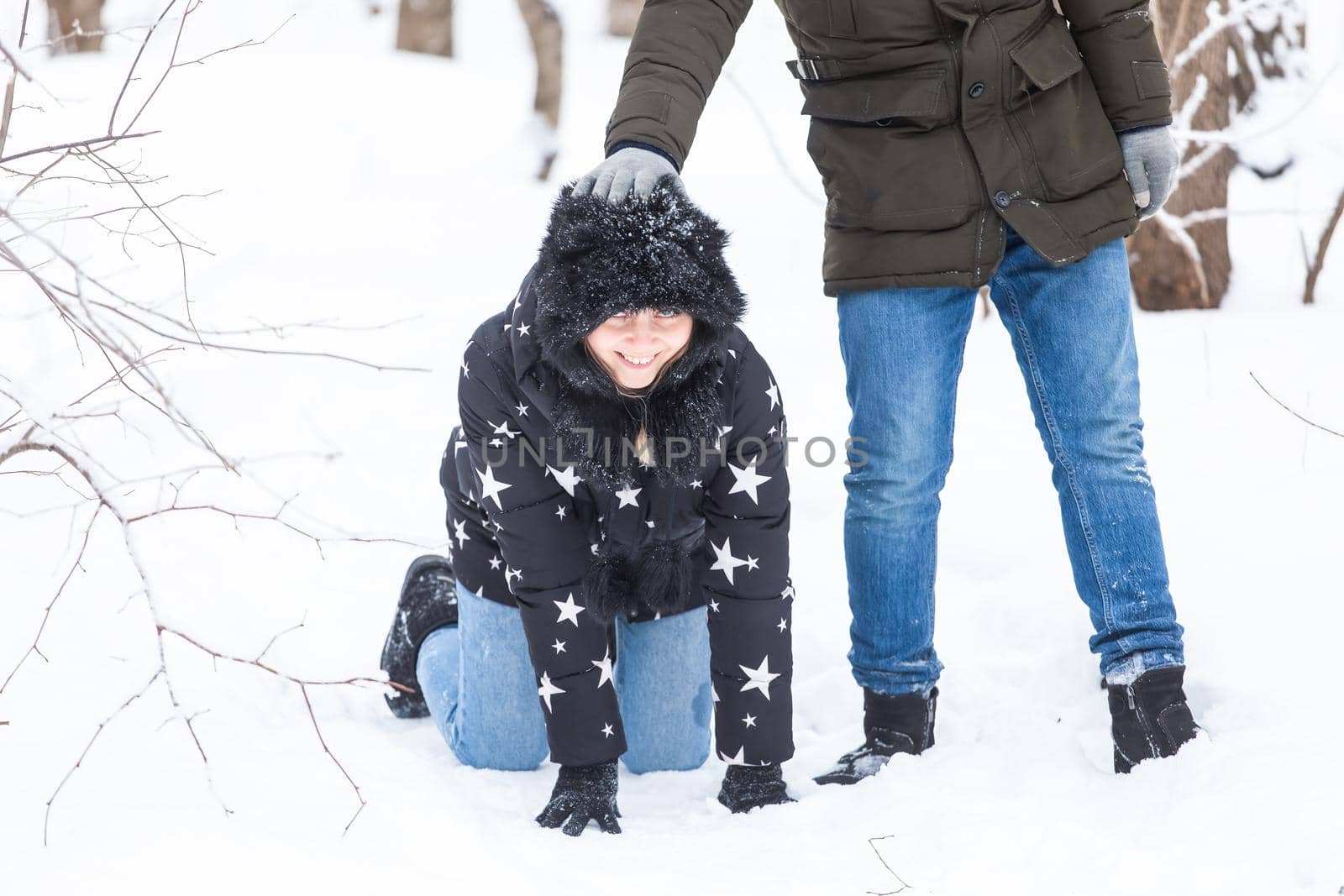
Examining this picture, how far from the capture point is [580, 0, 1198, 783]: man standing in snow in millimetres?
2107

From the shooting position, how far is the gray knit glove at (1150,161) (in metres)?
2.19

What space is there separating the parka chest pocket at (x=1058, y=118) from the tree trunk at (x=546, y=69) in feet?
20.8

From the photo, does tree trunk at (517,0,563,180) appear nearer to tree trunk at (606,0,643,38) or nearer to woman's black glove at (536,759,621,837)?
tree trunk at (606,0,643,38)

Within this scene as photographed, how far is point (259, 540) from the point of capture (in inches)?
139

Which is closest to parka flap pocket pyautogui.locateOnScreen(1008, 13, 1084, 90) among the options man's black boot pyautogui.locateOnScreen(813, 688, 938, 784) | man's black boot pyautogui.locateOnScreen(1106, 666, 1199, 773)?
man's black boot pyautogui.locateOnScreen(1106, 666, 1199, 773)

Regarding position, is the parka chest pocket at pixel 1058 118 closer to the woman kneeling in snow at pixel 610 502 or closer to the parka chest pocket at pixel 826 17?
the parka chest pocket at pixel 826 17

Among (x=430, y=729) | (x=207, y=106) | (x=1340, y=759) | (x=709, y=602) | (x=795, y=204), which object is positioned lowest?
(x=430, y=729)

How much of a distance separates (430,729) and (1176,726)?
159cm

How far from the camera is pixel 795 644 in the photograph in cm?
302

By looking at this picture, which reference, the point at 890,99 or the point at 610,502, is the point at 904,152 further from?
the point at 610,502

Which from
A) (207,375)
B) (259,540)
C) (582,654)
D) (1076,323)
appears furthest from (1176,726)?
(207,375)

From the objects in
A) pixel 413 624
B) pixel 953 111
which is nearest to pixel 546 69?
pixel 413 624

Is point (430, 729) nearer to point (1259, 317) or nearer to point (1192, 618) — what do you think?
point (1192, 618)

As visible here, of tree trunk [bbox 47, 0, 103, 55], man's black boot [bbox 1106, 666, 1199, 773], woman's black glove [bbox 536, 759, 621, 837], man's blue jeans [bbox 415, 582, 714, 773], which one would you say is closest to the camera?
man's black boot [bbox 1106, 666, 1199, 773]
